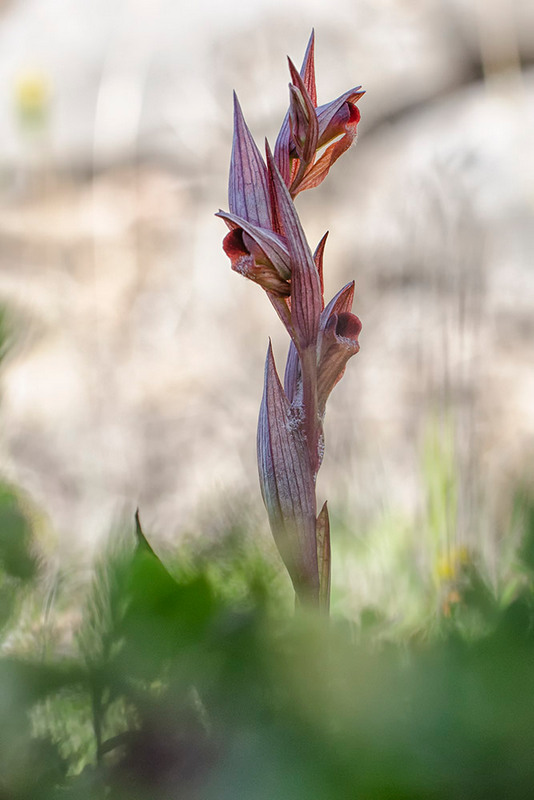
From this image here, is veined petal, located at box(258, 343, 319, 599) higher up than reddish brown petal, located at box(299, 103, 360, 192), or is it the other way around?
reddish brown petal, located at box(299, 103, 360, 192)

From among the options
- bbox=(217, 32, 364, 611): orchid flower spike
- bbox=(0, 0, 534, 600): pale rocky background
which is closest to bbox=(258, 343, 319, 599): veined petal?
bbox=(217, 32, 364, 611): orchid flower spike

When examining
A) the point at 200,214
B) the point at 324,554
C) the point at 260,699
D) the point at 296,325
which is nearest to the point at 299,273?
the point at 296,325

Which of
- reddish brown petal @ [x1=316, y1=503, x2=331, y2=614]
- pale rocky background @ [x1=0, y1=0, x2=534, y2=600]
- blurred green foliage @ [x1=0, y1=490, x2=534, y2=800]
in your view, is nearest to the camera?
blurred green foliage @ [x1=0, y1=490, x2=534, y2=800]

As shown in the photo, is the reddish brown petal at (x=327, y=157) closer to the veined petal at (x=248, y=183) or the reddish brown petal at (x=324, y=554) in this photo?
the veined petal at (x=248, y=183)

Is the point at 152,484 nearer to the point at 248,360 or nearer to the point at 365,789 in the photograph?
the point at 248,360

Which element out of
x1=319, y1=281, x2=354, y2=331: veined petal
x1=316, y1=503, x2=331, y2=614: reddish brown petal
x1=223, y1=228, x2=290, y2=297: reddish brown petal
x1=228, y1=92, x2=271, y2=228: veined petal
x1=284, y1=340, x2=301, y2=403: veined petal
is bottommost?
x1=316, y1=503, x2=331, y2=614: reddish brown petal

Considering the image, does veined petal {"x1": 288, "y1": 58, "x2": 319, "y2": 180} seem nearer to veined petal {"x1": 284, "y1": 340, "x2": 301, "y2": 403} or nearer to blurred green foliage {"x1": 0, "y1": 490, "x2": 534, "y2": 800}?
veined petal {"x1": 284, "y1": 340, "x2": 301, "y2": 403}
